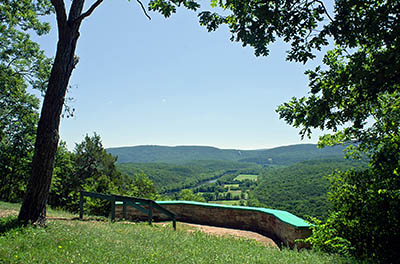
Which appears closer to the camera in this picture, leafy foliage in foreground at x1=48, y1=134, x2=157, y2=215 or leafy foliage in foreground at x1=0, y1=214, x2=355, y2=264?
leafy foliage in foreground at x1=0, y1=214, x2=355, y2=264

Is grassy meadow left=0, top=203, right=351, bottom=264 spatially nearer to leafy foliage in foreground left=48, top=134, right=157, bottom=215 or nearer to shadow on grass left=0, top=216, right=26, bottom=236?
shadow on grass left=0, top=216, right=26, bottom=236

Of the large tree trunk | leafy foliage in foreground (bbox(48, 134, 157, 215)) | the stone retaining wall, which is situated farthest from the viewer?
leafy foliage in foreground (bbox(48, 134, 157, 215))

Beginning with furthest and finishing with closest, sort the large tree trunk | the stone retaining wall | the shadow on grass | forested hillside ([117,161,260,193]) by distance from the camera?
forested hillside ([117,161,260,193]) → the stone retaining wall → the large tree trunk → the shadow on grass

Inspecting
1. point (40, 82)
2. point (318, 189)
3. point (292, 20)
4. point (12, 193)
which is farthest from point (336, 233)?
point (318, 189)

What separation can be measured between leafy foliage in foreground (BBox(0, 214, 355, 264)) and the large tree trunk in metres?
0.61

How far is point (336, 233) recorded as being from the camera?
545 cm

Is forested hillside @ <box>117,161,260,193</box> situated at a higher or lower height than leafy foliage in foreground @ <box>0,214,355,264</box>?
lower

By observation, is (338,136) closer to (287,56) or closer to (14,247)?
(287,56)

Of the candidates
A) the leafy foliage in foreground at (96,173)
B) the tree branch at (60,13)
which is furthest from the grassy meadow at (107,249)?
the leafy foliage in foreground at (96,173)

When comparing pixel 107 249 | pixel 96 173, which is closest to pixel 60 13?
pixel 107 249

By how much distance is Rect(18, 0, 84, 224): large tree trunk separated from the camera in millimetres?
5523

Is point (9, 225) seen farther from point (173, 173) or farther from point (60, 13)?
point (173, 173)

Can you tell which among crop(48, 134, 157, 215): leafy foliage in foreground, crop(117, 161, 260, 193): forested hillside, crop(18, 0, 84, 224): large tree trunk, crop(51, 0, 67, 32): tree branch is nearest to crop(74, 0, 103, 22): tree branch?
crop(18, 0, 84, 224): large tree trunk

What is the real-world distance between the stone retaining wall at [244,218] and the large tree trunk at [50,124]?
4.51 meters
